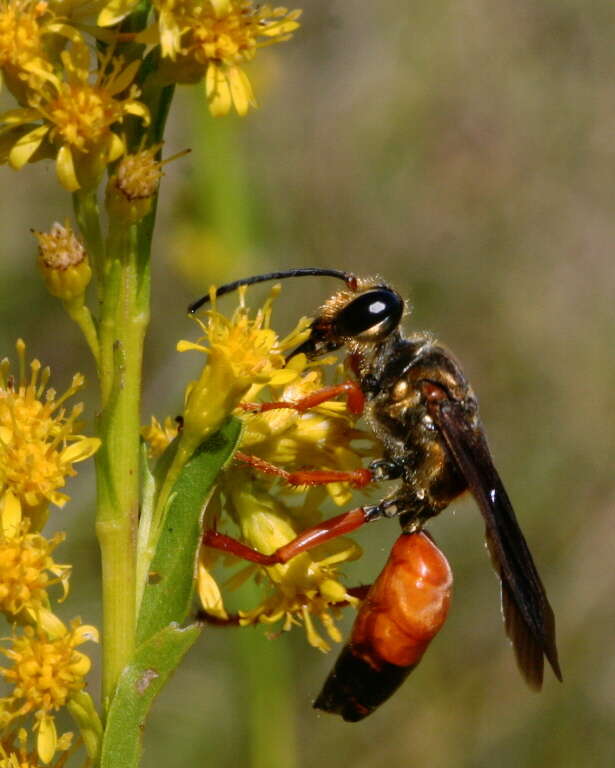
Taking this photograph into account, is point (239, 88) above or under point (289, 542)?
above

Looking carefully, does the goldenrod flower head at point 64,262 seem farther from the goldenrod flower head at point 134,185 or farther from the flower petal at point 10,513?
the flower petal at point 10,513

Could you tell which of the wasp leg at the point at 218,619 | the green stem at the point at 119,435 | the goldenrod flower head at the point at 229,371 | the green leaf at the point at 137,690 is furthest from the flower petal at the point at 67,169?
the wasp leg at the point at 218,619

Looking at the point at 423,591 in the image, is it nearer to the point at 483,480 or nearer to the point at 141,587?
the point at 483,480

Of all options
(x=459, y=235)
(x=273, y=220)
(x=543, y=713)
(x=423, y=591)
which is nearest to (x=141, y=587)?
(x=423, y=591)

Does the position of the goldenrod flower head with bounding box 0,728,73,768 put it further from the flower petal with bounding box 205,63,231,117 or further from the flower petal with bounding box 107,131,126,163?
the flower petal with bounding box 205,63,231,117

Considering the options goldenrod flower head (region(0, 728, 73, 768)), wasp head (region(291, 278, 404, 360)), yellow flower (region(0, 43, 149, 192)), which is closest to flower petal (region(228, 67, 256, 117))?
yellow flower (region(0, 43, 149, 192))

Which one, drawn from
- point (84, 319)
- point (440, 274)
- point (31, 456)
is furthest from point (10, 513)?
point (440, 274)

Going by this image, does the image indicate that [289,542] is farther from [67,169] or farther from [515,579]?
[67,169]
